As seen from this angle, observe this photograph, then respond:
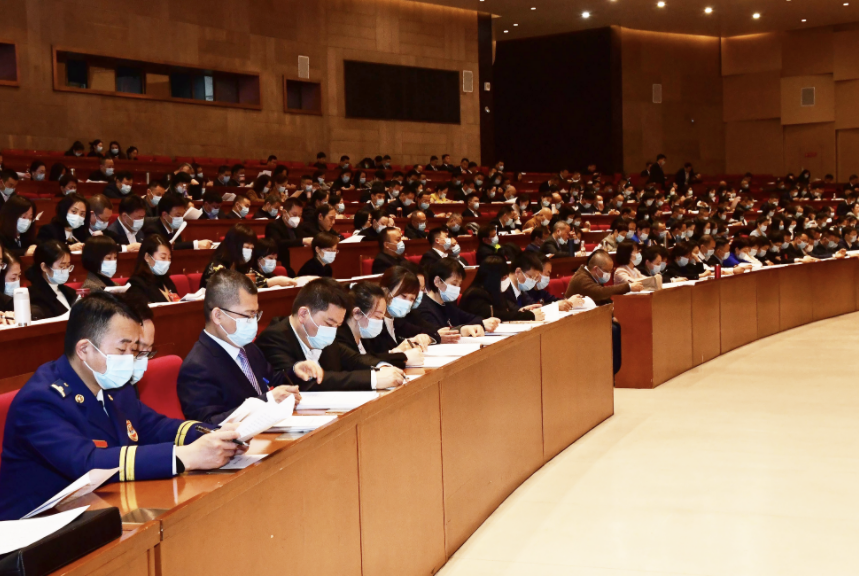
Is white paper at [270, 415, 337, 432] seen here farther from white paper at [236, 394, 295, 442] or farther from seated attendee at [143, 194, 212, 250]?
seated attendee at [143, 194, 212, 250]

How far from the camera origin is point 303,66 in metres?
16.7

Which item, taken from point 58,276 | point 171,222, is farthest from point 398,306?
point 171,222

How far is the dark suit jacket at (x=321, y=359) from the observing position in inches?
127

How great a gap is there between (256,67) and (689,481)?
1318 centimetres

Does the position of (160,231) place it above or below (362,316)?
above

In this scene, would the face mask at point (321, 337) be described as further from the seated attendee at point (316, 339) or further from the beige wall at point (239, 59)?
the beige wall at point (239, 59)

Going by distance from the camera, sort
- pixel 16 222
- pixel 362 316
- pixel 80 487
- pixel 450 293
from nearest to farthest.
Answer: pixel 80 487
pixel 362 316
pixel 450 293
pixel 16 222

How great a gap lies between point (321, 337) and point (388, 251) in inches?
177

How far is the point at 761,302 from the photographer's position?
30.1ft

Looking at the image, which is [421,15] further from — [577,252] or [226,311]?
[226,311]

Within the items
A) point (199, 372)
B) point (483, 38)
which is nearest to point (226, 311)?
point (199, 372)

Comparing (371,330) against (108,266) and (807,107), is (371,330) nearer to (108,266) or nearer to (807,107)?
(108,266)

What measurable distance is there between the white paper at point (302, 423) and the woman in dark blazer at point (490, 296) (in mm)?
3305

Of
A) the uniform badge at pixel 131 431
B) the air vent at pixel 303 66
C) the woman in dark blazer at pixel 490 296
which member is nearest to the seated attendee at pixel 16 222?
the woman in dark blazer at pixel 490 296
